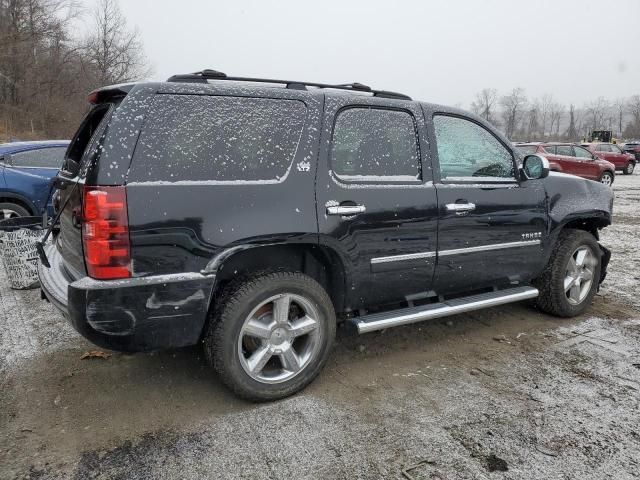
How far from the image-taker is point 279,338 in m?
3.08

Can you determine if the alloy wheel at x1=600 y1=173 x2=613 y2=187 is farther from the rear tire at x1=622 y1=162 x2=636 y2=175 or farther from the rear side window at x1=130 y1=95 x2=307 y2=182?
the rear side window at x1=130 y1=95 x2=307 y2=182

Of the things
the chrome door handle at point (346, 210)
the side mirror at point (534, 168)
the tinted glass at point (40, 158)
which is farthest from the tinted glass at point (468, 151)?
the tinted glass at point (40, 158)

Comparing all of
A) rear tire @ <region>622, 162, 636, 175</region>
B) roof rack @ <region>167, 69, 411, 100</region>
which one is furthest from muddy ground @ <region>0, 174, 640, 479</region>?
rear tire @ <region>622, 162, 636, 175</region>

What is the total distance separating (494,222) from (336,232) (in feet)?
4.72

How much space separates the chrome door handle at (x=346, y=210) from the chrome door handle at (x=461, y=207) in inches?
29.9

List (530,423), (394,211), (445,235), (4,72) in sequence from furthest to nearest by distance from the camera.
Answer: (4,72) → (445,235) → (394,211) → (530,423)

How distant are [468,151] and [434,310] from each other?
1275mm

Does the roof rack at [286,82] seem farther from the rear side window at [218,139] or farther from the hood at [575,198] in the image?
the hood at [575,198]

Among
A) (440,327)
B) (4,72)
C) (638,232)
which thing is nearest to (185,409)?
(440,327)

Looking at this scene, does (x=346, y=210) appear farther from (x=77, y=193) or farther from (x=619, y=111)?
(x=619, y=111)

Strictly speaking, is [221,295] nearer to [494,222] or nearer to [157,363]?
[157,363]

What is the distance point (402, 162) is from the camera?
11.3 ft

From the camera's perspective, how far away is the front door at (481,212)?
3627 millimetres

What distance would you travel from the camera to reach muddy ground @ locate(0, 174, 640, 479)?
248 centimetres
